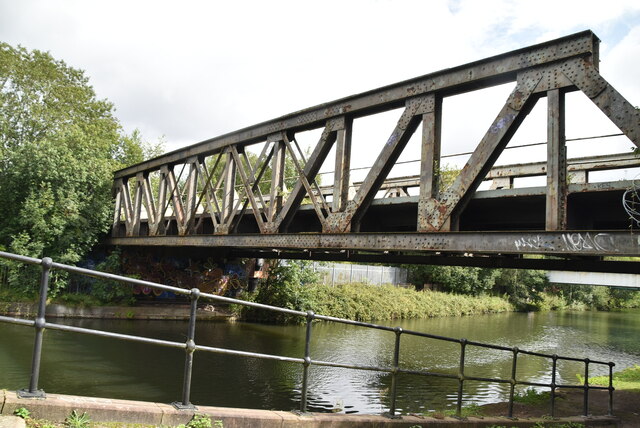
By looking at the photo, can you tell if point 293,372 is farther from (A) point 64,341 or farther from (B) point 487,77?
(B) point 487,77

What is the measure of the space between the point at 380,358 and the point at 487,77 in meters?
11.2

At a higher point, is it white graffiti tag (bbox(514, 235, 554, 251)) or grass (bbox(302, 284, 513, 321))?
white graffiti tag (bbox(514, 235, 554, 251))

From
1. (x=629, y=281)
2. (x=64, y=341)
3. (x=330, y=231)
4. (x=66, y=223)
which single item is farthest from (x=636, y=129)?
(x=629, y=281)

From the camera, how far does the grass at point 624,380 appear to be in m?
12.7

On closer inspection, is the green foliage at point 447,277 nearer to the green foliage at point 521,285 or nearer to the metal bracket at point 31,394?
the green foliage at point 521,285

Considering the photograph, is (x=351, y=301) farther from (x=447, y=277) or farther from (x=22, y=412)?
(x=22, y=412)

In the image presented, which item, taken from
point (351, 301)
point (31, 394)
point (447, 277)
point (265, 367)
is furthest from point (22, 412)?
point (447, 277)

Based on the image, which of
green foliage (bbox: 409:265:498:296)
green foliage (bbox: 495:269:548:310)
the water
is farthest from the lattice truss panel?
green foliage (bbox: 495:269:548:310)

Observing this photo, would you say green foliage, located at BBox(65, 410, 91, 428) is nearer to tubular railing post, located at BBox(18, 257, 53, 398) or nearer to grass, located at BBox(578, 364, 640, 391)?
tubular railing post, located at BBox(18, 257, 53, 398)

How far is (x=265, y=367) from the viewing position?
45.6 feet

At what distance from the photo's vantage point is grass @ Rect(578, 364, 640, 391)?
1268 cm

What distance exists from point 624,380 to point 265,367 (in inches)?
392

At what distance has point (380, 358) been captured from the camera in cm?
1706

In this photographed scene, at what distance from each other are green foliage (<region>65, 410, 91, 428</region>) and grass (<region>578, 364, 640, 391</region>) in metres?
11.4
